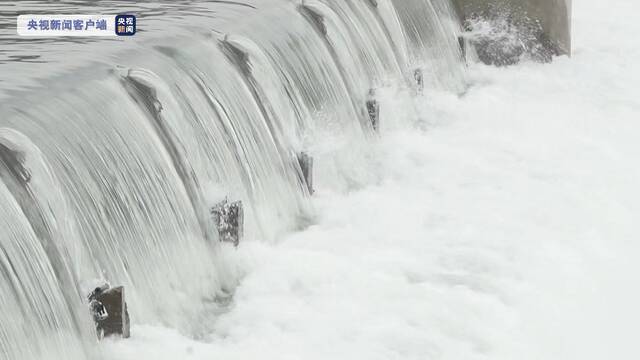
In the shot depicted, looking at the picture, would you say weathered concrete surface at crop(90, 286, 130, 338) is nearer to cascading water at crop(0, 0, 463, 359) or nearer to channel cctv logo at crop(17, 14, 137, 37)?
cascading water at crop(0, 0, 463, 359)

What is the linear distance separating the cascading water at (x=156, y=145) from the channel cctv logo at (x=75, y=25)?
0.51ft

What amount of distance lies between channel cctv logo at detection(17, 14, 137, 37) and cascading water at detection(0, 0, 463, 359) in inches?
6.1

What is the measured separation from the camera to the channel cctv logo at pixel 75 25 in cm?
1044

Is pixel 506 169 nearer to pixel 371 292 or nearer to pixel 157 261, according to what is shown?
pixel 371 292

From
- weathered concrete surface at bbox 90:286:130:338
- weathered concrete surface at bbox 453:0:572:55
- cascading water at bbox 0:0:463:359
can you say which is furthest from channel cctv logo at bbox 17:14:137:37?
weathered concrete surface at bbox 453:0:572:55

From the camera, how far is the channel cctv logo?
1044cm

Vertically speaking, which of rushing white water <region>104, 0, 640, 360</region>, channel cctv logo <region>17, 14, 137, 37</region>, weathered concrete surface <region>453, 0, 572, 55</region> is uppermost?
weathered concrete surface <region>453, 0, 572, 55</region>

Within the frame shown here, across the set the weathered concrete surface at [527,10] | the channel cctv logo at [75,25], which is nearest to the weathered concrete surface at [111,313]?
the channel cctv logo at [75,25]

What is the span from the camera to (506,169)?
11.9 m

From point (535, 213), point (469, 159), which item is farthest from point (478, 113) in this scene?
point (535, 213)

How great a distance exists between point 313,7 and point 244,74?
235cm

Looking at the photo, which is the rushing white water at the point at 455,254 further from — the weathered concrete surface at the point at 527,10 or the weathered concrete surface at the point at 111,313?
the weathered concrete surface at the point at 527,10

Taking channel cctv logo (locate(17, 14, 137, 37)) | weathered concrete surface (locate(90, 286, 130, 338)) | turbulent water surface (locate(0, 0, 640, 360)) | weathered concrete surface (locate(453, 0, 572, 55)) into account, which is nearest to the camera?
weathered concrete surface (locate(90, 286, 130, 338))

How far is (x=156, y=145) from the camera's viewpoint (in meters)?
8.39
